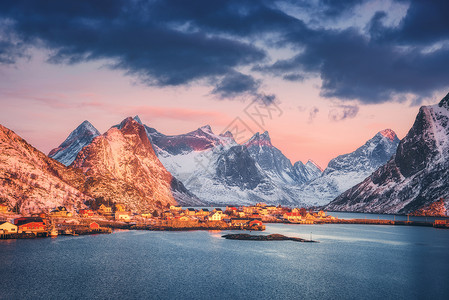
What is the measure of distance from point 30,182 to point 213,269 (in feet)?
280

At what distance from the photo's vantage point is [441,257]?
343 feet

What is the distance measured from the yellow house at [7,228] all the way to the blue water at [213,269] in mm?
9612

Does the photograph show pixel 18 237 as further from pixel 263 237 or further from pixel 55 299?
pixel 263 237

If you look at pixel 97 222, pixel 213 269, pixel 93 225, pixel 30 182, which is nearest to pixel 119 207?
pixel 97 222

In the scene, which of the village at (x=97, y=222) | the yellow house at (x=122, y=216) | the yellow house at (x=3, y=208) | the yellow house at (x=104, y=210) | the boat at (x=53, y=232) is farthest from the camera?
the yellow house at (x=122, y=216)

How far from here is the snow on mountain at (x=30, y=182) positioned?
134000 mm

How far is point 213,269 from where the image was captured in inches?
3310

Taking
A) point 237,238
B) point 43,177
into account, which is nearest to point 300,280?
point 237,238

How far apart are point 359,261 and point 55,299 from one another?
223 ft

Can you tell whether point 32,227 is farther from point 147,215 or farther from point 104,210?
point 147,215

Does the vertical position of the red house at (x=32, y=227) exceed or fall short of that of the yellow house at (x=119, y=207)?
it falls short

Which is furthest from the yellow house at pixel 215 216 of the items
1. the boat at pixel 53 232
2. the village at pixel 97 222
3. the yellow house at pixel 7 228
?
the yellow house at pixel 7 228

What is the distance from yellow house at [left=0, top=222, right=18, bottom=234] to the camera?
113 metres

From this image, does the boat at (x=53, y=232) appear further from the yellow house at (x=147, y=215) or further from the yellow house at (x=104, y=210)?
the yellow house at (x=147, y=215)
